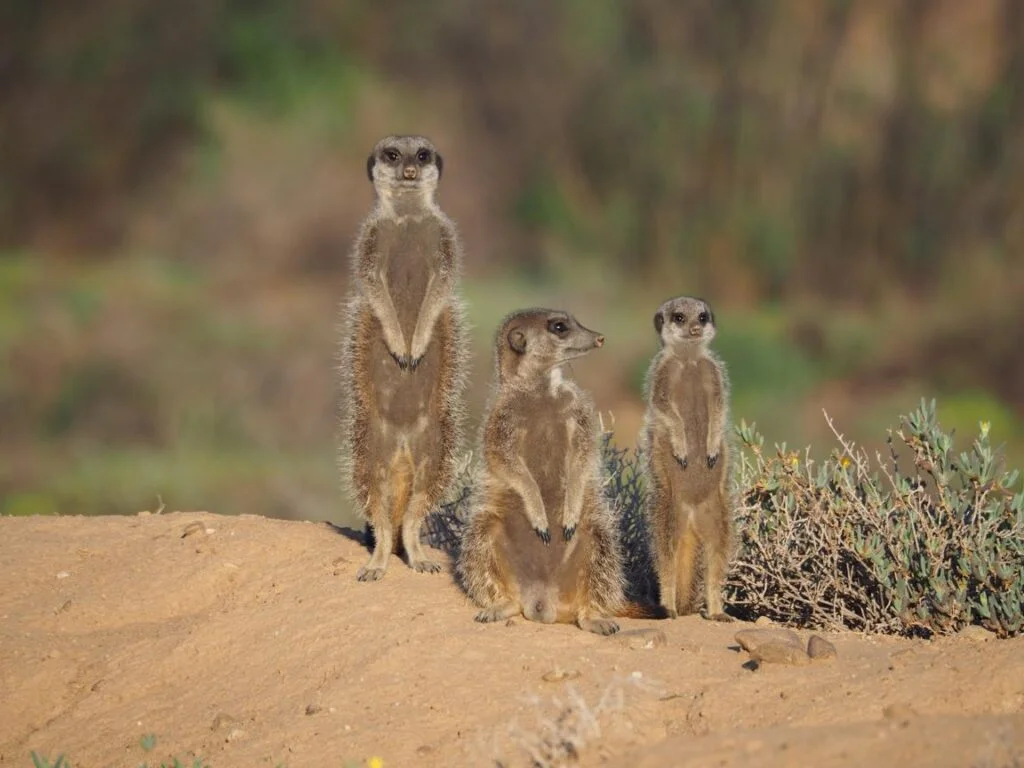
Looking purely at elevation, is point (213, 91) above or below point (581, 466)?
above

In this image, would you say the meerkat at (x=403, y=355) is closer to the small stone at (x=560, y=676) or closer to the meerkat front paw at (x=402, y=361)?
the meerkat front paw at (x=402, y=361)

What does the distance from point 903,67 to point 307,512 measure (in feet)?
29.0

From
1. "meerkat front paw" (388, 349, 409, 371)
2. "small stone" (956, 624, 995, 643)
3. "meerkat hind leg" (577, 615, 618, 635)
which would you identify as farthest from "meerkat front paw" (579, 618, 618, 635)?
"meerkat front paw" (388, 349, 409, 371)

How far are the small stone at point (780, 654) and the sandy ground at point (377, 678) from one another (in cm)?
4

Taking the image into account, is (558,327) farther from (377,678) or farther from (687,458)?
(377,678)

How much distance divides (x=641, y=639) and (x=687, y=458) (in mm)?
1008

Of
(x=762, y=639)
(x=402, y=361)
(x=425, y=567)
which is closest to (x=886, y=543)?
(x=762, y=639)

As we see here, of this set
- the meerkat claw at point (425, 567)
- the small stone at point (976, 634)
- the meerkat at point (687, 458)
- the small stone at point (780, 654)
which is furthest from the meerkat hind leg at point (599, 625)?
the small stone at point (976, 634)

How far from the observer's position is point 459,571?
21.9 feet

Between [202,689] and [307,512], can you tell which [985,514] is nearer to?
[202,689]

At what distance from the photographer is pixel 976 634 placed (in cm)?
617

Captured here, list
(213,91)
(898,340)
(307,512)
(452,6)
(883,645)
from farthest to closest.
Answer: (452,6) → (213,91) → (898,340) → (307,512) → (883,645)

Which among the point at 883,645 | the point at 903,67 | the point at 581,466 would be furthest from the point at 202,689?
the point at 903,67

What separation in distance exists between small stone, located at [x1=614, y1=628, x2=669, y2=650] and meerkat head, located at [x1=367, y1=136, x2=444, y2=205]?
2.13 metres
